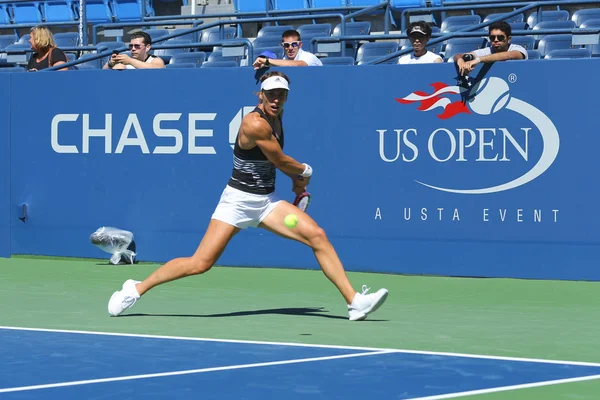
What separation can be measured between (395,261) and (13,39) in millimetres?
11944

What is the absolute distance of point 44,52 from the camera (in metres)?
14.0

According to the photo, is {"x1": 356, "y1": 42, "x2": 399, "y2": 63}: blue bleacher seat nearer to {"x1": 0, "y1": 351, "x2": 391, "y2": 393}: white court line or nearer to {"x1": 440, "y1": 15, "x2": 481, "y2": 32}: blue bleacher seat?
{"x1": 440, "y1": 15, "x2": 481, "y2": 32}: blue bleacher seat

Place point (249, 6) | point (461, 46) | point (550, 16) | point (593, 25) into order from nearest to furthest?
1. point (593, 25)
2. point (461, 46)
3. point (550, 16)
4. point (249, 6)

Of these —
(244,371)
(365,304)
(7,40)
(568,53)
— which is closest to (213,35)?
(7,40)

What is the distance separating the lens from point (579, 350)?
714 centimetres

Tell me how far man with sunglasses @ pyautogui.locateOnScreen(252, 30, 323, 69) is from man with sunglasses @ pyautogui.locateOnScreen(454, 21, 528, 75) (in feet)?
5.49

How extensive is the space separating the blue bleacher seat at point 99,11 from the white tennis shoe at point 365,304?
53.2 ft

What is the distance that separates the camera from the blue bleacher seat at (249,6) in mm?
20969

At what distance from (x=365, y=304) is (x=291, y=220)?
78 cm

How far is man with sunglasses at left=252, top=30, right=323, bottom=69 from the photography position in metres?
12.1

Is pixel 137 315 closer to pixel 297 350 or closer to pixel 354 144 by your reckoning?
pixel 297 350

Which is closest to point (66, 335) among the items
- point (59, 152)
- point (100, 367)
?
point (100, 367)

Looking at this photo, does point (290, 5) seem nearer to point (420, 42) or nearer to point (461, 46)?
point (461, 46)

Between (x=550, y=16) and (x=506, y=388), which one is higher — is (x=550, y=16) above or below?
above
